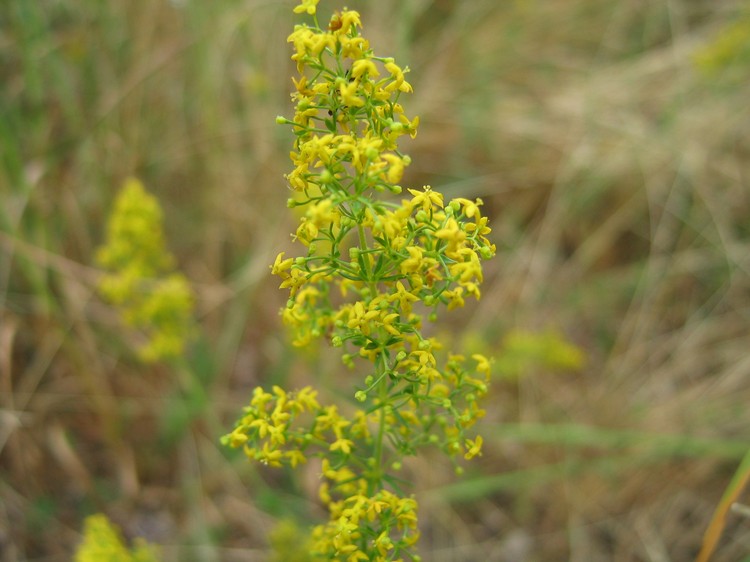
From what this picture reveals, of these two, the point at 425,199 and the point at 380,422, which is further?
the point at 380,422

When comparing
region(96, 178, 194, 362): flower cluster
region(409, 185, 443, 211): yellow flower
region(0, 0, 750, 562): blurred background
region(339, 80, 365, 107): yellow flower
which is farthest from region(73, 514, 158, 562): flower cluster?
region(339, 80, 365, 107): yellow flower

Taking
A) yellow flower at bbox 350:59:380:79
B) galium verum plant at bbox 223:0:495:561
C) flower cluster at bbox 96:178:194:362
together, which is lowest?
galium verum plant at bbox 223:0:495:561

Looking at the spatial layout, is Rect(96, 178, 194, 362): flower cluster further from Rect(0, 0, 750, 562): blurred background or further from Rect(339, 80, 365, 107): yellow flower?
Rect(339, 80, 365, 107): yellow flower

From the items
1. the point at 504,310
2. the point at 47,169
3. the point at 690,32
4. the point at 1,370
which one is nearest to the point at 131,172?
the point at 47,169

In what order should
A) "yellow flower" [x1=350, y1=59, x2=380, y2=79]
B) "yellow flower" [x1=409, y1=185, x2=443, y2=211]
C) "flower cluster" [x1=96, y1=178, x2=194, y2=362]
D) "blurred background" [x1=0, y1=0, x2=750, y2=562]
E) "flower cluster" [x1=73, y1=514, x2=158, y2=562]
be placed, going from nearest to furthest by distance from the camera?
"yellow flower" [x1=350, y1=59, x2=380, y2=79] → "yellow flower" [x1=409, y1=185, x2=443, y2=211] → "flower cluster" [x1=73, y1=514, x2=158, y2=562] → "flower cluster" [x1=96, y1=178, x2=194, y2=362] → "blurred background" [x1=0, y1=0, x2=750, y2=562]

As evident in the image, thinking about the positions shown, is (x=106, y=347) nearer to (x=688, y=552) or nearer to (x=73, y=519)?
(x=73, y=519)

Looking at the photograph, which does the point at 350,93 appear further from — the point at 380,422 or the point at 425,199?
the point at 380,422

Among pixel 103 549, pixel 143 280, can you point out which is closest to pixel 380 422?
pixel 103 549
